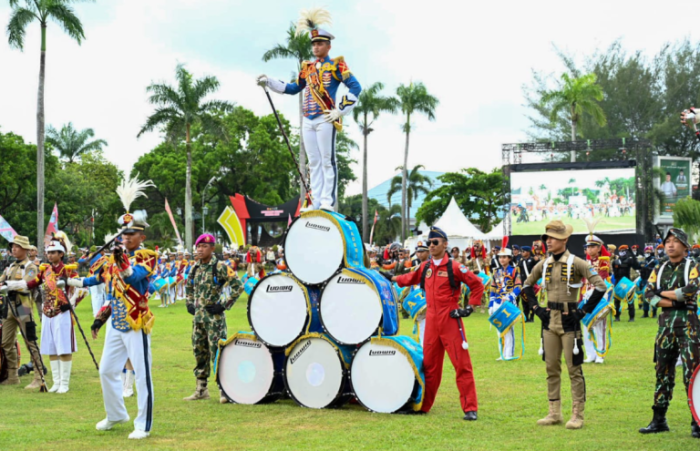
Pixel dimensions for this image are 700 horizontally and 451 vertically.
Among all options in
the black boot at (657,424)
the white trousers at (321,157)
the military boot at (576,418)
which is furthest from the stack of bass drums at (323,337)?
the black boot at (657,424)

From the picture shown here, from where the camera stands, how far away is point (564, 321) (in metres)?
7.85

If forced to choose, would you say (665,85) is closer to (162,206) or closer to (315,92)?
(162,206)

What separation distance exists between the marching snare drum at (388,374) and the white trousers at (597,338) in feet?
16.9

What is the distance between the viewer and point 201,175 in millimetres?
63312

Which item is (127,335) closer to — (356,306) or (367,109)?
(356,306)

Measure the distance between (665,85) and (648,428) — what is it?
226 feet

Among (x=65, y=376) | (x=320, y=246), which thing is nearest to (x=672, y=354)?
(x=320, y=246)

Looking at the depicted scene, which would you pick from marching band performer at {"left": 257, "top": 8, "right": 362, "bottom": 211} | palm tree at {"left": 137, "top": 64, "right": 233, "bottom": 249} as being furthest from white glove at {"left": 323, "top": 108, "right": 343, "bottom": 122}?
palm tree at {"left": 137, "top": 64, "right": 233, "bottom": 249}

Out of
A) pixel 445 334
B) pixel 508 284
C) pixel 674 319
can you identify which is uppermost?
pixel 508 284

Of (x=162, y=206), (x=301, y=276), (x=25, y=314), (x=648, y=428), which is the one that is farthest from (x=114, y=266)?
(x=162, y=206)

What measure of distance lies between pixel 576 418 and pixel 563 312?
1136mm

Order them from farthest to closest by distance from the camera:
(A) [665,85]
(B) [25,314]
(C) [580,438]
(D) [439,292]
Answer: (A) [665,85]
(B) [25,314]
(D) [439,292]
(C) [580,438]

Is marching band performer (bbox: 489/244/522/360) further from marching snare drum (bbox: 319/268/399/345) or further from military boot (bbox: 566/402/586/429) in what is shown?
military boot (bbox: 566/402/586/429)

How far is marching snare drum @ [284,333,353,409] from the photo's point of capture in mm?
9125
